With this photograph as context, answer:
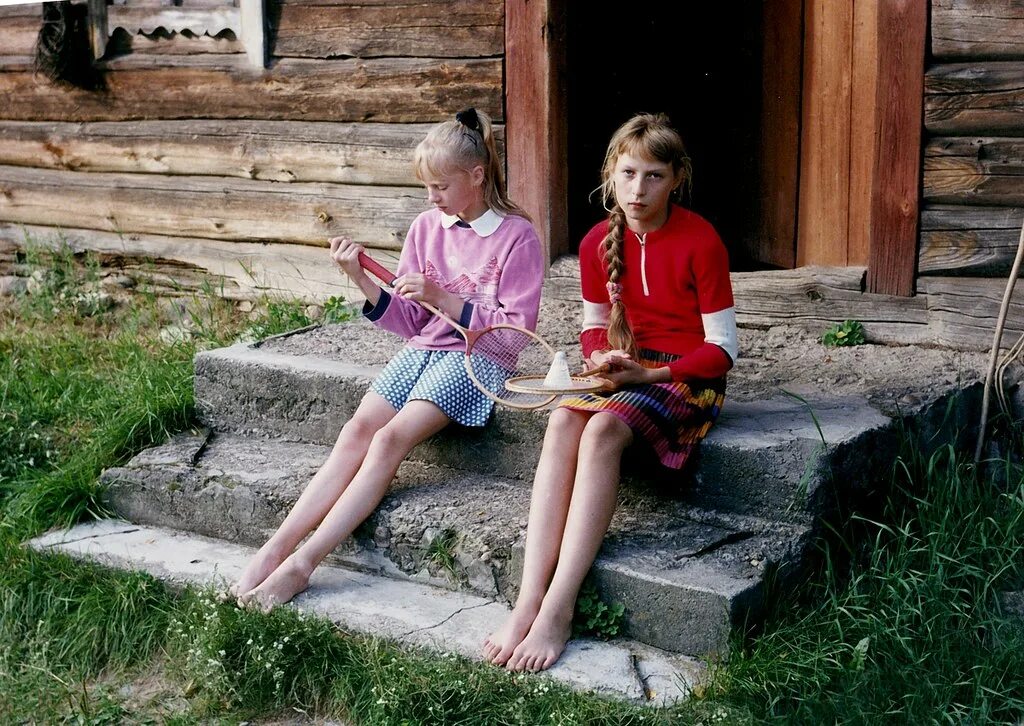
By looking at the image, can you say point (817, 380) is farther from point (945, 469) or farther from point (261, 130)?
point (261, 130)

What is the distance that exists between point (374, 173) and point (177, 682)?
282cm

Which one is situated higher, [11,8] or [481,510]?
[11,8]

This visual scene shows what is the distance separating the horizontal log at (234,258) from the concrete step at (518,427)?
0.94 meters

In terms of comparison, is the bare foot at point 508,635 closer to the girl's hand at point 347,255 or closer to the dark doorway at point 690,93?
the girl's hand at point 347,255

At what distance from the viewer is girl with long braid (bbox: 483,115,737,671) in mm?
3148

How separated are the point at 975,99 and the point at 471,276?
1.82 meters

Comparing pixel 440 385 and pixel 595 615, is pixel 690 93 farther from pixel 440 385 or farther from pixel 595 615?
pixel 595 615

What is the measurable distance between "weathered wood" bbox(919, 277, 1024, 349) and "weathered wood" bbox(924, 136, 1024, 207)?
28 centimetres

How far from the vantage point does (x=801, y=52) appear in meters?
5.26

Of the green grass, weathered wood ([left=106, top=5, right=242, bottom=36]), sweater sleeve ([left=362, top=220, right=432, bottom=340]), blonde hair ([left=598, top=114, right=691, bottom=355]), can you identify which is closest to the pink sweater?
sweater sleeve ([left=362, top=220, right=432, bottom=340])

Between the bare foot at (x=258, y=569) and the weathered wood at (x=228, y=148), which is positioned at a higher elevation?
the weathered wood at (x=228, y=148)

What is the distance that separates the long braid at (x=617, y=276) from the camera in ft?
11.4

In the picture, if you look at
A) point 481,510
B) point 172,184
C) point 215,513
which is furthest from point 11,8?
point 481,510

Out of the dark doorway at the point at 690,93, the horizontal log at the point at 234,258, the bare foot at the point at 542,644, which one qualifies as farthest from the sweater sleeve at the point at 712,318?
the horizontal log at the point at 234,258
